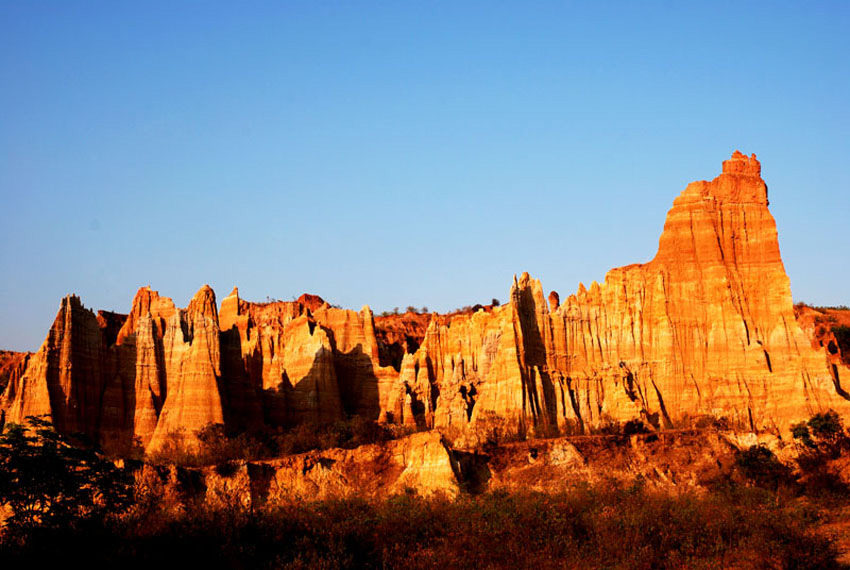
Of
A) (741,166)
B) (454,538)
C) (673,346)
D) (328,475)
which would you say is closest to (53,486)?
(454,538)

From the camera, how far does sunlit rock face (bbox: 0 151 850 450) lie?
61250mm

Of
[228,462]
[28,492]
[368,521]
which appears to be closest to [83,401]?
[228,462]

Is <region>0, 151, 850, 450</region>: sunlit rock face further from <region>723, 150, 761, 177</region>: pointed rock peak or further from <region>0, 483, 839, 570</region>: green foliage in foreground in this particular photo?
<region>0, 483, 839, 570</region>: green foliage in foreground

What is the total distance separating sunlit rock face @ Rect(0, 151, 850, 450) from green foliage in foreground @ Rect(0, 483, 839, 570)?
69.2 feet

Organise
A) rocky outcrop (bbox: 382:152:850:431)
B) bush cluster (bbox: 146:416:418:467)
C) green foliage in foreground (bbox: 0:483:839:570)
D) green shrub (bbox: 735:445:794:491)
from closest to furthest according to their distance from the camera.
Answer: green foliage in foreground (bbox: 0:483:839:570)
green shrub (bbox: 735:445:794:491)
bush cluster (bbox: 146:416:418:467)
rocky outcrop (bbox: 382:152:850:431)

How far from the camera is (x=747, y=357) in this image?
6544cm

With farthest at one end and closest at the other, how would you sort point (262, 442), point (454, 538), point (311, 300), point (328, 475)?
1. point (311, 300)
2. point (262, 442)
3. point (328, 475)
4. point (454, 538)

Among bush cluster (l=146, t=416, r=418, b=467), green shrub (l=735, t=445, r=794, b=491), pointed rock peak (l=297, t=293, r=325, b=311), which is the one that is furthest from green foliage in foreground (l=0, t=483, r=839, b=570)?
pointed rock peak (l=297, t=293, r=325, b=311)

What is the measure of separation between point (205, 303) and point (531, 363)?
1879 cm

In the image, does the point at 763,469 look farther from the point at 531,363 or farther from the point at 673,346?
the point at 531,363

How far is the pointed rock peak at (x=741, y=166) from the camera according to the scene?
7112 cm

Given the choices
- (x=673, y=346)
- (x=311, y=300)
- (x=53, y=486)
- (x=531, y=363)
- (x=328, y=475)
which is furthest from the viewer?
(x=311, y=300)

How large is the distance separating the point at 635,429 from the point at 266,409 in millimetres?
20426

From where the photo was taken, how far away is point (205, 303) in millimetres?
68938
